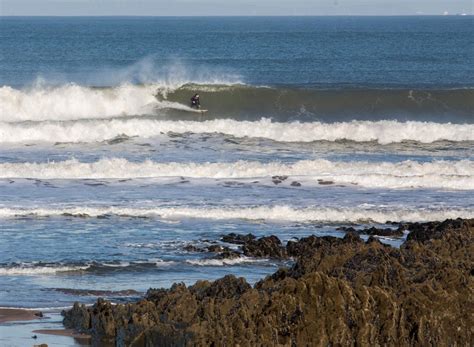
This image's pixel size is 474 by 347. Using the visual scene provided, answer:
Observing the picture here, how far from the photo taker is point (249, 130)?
35.8 meters

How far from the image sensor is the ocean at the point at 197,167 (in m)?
17.5

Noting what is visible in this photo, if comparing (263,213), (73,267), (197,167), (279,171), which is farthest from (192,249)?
(279,171)

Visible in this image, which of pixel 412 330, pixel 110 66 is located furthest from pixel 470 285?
pixel 110 66

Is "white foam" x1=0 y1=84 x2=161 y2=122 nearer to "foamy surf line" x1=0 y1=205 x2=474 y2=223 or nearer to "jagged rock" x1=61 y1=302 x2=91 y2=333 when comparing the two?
"foamy surf line" x1=0 y1=205 x2=474 y2=223

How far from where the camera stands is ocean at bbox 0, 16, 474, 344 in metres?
17.5

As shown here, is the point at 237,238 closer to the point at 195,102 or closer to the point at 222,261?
the point at 222,261

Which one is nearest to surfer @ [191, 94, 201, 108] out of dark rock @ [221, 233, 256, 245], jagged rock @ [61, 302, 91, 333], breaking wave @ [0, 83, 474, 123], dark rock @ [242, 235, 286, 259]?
breaking wave @ [0, 83, 474, 123]

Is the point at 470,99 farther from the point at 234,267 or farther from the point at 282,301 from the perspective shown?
the point at 282,301

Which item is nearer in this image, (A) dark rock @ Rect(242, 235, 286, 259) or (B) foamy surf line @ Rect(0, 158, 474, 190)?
(A) dark rock @ Rect(242, 235, 286, 259)

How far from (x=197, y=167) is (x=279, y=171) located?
6.88ft

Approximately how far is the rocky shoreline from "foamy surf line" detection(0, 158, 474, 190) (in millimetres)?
12783

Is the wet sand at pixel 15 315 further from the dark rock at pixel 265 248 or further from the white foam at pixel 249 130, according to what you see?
the white foam at pixel 249 130

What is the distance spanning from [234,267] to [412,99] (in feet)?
96.2

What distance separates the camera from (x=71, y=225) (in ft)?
66.4
